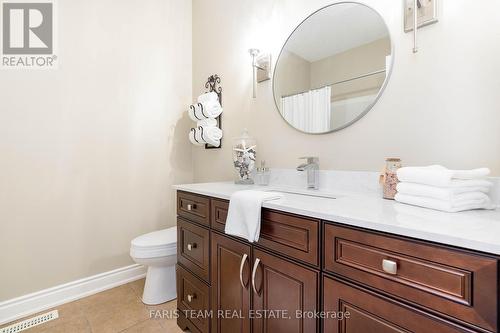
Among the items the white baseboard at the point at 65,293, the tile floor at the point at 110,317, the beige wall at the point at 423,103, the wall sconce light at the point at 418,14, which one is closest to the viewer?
the beige wall at the point at 423,103

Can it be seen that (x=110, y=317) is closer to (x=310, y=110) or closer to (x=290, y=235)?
(x=290, y=235)

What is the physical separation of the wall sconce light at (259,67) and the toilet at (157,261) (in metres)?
1.28

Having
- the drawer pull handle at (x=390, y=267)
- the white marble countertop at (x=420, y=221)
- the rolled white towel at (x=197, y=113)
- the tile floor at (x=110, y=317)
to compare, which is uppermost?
the rolled white towel at (x=197, y=113)

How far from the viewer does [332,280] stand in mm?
756

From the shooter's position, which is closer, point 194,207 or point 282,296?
point 282,296

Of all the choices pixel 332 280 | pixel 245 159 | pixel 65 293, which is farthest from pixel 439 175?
pixel 65 293

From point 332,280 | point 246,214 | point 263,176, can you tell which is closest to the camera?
point 332,280

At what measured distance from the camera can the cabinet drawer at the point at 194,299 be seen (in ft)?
4.34

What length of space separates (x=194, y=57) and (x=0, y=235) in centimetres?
212

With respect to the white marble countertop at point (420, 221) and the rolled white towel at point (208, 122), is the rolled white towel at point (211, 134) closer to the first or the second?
the rolled white towel at point (208, 122)

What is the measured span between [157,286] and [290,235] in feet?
4.70

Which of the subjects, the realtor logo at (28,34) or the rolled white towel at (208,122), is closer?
the realtor logo at (28,34)

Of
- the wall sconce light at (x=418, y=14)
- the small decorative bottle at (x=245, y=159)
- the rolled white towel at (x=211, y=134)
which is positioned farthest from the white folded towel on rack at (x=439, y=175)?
the rolled white towel at (x=211, y=134)

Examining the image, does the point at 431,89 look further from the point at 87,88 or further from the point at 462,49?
the point at 87,88
